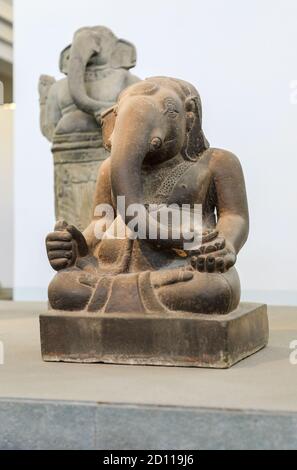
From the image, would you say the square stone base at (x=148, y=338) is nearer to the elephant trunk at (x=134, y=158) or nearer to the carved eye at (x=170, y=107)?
the elephant trunk at (x=134, y=158)

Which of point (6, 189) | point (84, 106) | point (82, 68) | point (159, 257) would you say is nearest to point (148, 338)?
point (159, 257)

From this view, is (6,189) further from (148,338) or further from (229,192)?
(148,338)

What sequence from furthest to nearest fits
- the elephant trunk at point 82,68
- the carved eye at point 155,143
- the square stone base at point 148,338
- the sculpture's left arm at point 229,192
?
the elephant trunk at point 82,68 → the sculpture's left arm at point 229,192 → the carved eye at point 155,143 → the square stone base at point 148,338

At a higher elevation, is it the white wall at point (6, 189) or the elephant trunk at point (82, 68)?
the elephant trunk at point (82, 68)

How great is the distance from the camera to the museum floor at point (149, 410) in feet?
5.77

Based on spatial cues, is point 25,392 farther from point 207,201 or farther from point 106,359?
point 207,201

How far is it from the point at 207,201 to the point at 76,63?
2.08 meters

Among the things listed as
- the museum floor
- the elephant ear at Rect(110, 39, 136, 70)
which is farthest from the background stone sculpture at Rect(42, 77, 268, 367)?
the elephant ear at Rect(110, 39, 136, 70)

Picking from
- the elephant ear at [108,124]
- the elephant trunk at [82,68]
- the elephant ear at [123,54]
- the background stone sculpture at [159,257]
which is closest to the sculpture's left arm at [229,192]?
the background stone sculpture at [159,257]

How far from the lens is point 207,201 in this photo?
8.36ft

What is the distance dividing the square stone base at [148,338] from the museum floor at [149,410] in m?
0.08

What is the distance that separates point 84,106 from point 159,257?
2085 mm

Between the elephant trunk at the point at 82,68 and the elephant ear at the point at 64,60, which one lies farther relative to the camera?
the elephant ear at the point at 64,60
